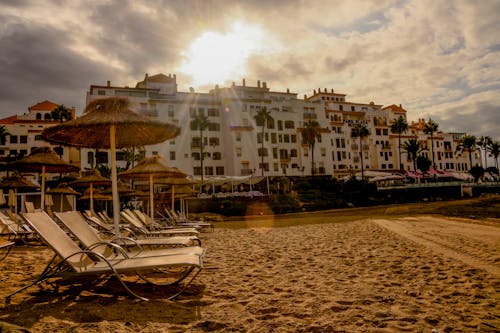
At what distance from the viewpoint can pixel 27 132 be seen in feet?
200

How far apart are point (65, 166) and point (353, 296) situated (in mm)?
12762

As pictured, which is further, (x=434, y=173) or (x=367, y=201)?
(x=434, y=173)

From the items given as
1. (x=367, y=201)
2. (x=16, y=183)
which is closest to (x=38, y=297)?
(x=16, y=183)

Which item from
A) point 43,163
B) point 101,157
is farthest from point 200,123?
point 43,163

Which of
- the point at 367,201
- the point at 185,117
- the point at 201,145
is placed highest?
the point at 185,117

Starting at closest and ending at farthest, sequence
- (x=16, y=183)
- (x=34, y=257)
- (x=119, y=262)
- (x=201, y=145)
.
→ 1. (x=119, y=262)
2. (x=34, y=257)
3. (x=16, y=183)
4. (x=201, y=145)

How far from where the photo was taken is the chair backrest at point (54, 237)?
468 cm

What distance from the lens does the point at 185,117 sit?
2303 inches

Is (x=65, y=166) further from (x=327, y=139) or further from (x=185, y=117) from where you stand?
(x=327, y=139)

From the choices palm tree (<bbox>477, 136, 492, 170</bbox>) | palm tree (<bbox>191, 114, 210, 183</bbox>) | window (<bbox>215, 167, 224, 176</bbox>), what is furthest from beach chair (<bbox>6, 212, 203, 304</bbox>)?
palm tree (<bbox>477, 136, 492, 170</bbox>)

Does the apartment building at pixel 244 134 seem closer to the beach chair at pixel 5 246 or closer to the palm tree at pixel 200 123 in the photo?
the palm tree at pixel 200 123

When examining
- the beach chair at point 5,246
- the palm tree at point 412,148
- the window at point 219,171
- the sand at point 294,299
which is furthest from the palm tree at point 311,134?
the beach chair at point 5,246

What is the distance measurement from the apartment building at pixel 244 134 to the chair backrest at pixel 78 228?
145ft

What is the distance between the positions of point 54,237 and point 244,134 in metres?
53.8
